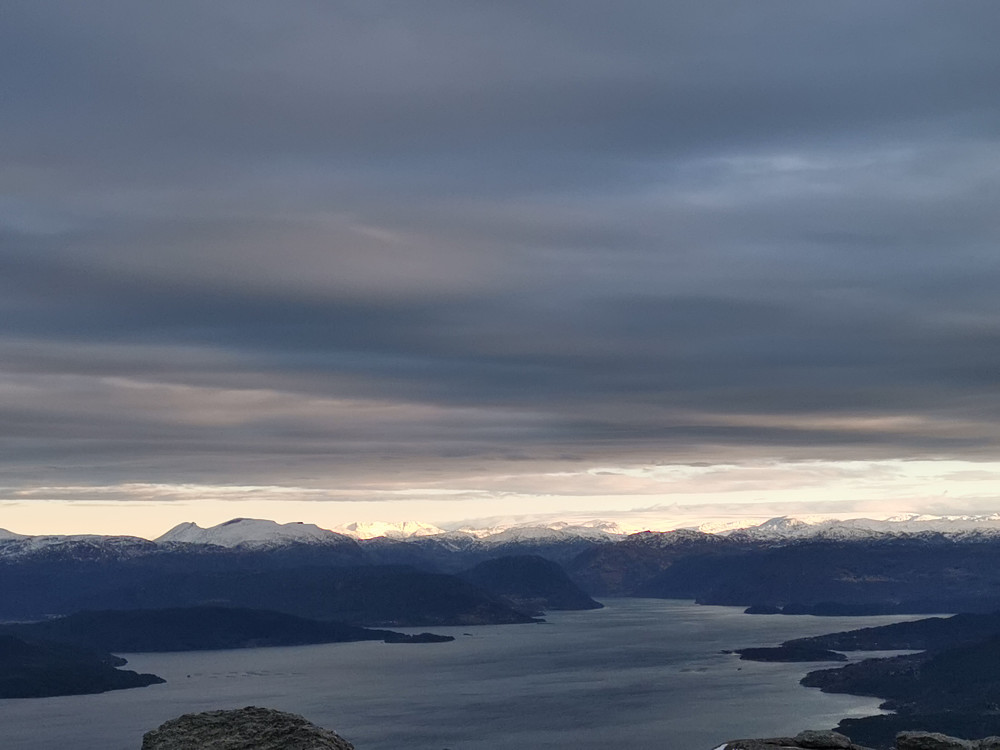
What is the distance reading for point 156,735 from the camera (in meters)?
41.2

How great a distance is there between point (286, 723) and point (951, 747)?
20.7 m

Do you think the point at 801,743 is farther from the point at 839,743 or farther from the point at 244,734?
the point at 244,734

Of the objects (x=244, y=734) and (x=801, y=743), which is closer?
(x=801, y=743)

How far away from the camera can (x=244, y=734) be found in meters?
40.4

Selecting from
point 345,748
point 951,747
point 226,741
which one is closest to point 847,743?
A: point 951,747

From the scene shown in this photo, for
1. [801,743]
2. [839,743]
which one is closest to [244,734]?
[801,743]

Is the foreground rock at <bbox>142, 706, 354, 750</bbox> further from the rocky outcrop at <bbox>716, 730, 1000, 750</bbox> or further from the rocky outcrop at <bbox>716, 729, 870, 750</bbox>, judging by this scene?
the rocky outcrop at <bbox>716, 730, 1000, 750</bbox>

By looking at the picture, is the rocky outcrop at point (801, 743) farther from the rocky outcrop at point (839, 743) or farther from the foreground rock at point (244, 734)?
the foreground rock at point (244, 734)

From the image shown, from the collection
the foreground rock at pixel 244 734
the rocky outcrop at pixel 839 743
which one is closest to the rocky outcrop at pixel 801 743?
the rocky outcrop at pixel 839 743

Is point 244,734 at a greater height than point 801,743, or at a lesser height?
greater

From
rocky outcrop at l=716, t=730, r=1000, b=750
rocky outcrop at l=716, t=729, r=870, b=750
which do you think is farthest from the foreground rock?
rocky outcrop at l=716, t=730, r=1000, b=750

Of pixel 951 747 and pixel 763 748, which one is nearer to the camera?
pixel 763 748

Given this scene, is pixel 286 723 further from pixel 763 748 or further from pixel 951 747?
pixel 951 747

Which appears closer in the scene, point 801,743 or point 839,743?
point 801,743
